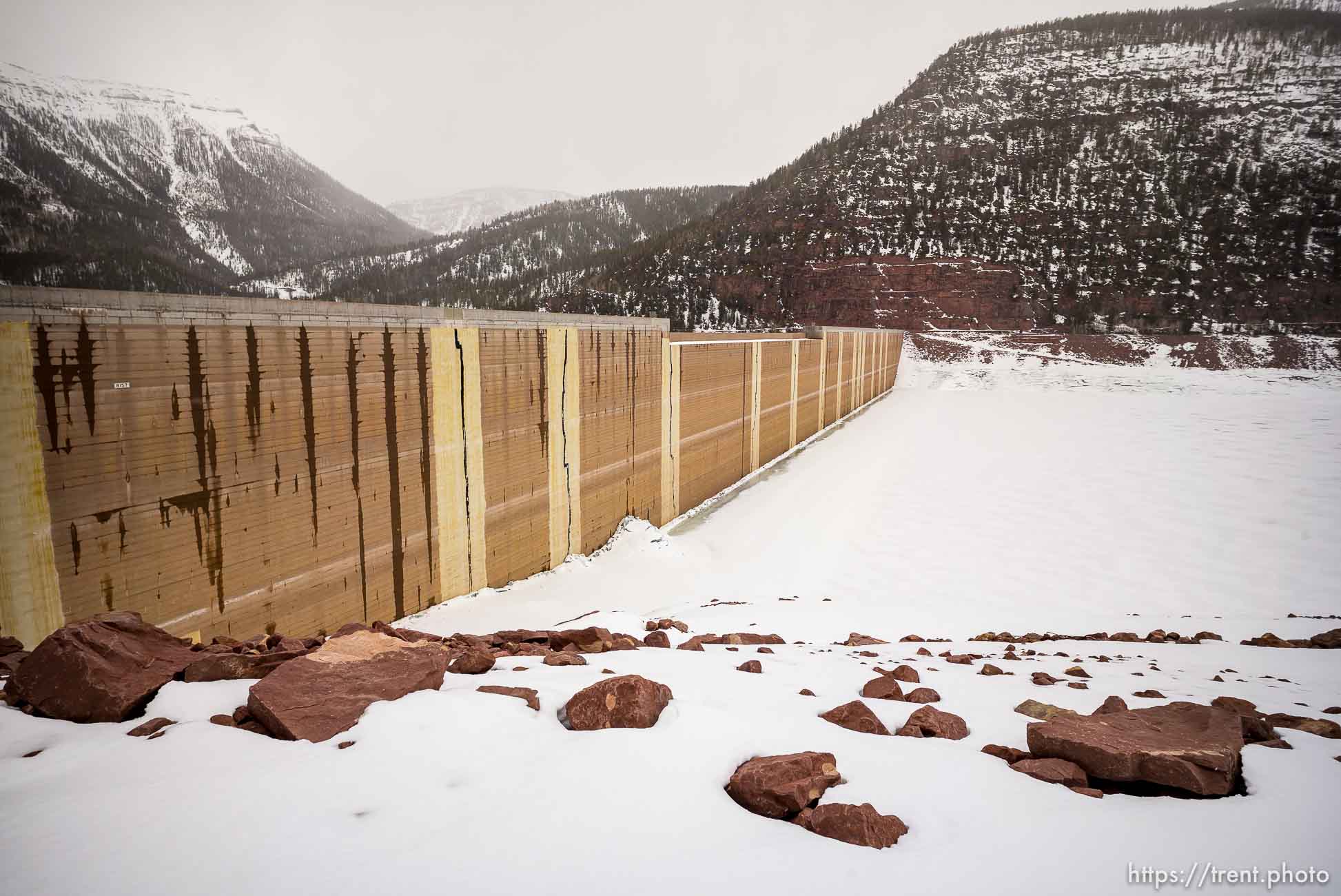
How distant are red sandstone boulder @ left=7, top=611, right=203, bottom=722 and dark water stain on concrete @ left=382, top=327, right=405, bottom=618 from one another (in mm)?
5100

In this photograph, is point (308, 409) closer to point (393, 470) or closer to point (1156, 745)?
point (393, 470)

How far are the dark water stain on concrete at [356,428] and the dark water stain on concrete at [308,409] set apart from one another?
514 millimetres

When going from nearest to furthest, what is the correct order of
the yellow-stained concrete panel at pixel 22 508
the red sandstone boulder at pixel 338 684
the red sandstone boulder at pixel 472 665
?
the red sandstone boulder at pixel 338 684
the red sandstone boulder at pixel 472 665
the yellow-stained concrete panel at pixel 22 508

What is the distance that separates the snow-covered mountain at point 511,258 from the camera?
114 meters

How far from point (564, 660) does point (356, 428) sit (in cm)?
522

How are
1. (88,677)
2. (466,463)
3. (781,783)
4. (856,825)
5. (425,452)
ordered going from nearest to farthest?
(856,825) < (781,783) < (88,677) < (425,452) < (466,463)

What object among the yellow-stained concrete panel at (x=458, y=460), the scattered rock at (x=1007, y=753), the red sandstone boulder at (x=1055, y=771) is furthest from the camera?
the yellow-stained concrete panel at (x=458, y=460)

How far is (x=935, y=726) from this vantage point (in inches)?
151

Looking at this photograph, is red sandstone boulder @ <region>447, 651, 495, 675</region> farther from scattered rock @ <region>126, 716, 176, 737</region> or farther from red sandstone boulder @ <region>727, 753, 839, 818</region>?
red sandstone boulder @ <region>727, 753, 839, 818</region>

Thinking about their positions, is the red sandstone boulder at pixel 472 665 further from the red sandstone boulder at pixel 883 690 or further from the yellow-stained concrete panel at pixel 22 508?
the yellow-stained concrete panel at pixel 22 508

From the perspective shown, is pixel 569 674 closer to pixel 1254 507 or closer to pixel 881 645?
pixel 881 645

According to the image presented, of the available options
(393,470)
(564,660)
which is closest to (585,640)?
(564,660)

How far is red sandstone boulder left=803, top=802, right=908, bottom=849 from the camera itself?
2.67 m

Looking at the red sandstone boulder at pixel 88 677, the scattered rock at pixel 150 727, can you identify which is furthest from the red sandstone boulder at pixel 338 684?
the red sandstone boulder at pixel 88 677
